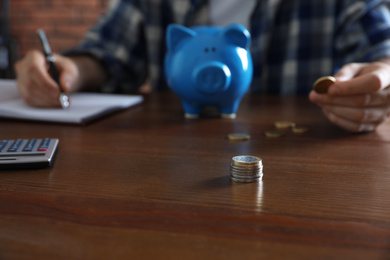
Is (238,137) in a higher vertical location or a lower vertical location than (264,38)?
lower

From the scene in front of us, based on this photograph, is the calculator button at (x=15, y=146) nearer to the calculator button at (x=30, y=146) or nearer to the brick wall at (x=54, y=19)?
the calculator button at (x=30, y=146)

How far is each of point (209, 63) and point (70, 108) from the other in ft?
1.04

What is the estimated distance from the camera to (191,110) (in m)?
0.73

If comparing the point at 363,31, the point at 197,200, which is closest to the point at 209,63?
the point at 197,200

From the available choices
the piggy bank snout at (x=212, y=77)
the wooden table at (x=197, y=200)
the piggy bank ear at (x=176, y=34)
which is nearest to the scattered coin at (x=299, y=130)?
the wooden table at (x=197, y=200)

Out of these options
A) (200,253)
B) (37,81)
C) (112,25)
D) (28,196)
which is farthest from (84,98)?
(200,253)

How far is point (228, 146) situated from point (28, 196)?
27cm

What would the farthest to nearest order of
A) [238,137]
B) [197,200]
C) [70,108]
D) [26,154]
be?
[70,108], [238,137], [26,154], [197,200]

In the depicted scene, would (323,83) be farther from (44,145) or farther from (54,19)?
(54,19)

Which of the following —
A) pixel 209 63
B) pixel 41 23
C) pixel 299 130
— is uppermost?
pixel 41 23

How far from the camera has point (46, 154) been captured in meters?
0.43

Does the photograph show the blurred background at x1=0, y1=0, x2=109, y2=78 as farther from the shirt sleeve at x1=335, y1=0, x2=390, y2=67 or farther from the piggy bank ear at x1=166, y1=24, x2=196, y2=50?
the piggy bank ear at x1=166, y1=24, x2=196, y2=50

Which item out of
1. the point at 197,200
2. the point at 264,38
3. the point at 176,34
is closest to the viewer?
the point at 197,200

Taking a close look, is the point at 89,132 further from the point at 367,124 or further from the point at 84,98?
the point at 367,124
